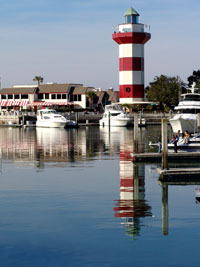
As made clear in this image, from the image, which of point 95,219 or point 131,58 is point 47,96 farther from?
point 95,219

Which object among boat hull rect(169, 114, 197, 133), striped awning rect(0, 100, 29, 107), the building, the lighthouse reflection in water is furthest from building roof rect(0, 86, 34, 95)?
the lighthouse reflection in water

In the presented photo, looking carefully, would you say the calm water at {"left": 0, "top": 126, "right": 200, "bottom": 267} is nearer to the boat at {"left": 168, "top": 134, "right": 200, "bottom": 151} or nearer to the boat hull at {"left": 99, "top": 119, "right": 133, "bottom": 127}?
the boat at {"left": 168, "top": 134, "right": 200, "bottom": 151}

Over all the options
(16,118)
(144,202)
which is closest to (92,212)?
(144,202)

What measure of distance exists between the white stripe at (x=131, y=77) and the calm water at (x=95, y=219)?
225 feet

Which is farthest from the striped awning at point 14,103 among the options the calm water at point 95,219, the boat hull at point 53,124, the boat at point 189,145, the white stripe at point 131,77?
the calm water at point 95,219

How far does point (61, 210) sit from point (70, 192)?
14.8 feet

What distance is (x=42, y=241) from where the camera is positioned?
1678 centimetres

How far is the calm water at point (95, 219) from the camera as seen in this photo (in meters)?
15.4

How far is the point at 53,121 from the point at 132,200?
2905 inches

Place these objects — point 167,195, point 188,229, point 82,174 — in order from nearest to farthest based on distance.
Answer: point 188,229 → point 167,195 → point 82,174

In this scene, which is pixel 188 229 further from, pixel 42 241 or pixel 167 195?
pixel 167 195

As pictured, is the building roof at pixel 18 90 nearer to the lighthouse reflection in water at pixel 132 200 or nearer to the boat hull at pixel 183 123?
the boat hull at pixel 183 123

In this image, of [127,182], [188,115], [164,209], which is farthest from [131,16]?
[164,209]

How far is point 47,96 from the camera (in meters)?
132
